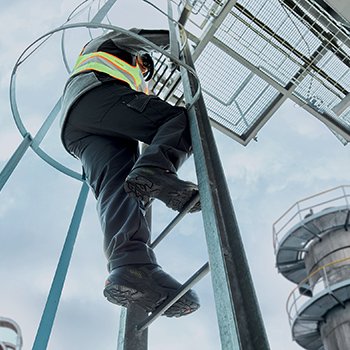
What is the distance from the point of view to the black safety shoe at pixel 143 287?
213cm

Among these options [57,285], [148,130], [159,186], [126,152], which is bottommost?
[57,285]

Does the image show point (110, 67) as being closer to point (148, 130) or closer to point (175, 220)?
point (148, 130)

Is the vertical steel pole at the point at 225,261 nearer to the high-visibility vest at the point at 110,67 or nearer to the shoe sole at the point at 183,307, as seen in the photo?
the shoe sole at the point at 183,307

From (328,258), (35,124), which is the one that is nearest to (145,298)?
(35,124)

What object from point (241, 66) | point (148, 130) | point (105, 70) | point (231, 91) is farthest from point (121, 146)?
point (231, 91)

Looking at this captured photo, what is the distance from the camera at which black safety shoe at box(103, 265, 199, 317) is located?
2131 millimetres

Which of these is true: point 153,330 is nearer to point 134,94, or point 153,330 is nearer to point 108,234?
point 108,234

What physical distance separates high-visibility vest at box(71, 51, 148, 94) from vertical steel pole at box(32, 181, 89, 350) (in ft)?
2.73

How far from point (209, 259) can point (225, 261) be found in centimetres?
8

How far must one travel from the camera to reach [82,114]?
2697 mm

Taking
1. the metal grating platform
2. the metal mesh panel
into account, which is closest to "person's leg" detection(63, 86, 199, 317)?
the metal grating platform

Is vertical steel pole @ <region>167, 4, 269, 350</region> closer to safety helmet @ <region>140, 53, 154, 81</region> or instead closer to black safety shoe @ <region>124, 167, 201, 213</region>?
black safety shoe @ <region>124, 167, 201, 213</region>

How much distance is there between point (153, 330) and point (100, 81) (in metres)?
1.50

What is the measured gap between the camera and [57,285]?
2.19 meters
